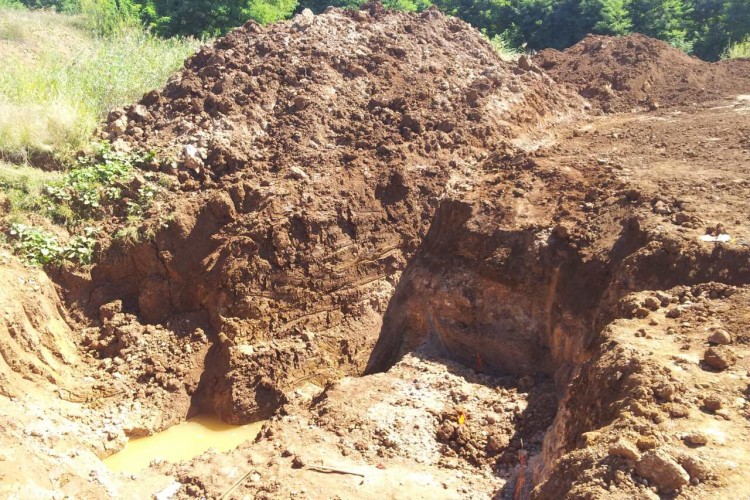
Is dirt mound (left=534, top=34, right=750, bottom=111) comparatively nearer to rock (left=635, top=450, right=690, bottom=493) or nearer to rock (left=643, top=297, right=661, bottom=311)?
rock (left=643, top=297, right=661, bottom=311)

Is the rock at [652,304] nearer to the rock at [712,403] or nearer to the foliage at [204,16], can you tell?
the rock at [712,403]

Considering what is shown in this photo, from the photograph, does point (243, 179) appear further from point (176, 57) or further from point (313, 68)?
point (176, 57)

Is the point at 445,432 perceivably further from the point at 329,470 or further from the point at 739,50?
the point at 739,50

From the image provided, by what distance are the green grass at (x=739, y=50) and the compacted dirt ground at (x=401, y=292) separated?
4.06 metres

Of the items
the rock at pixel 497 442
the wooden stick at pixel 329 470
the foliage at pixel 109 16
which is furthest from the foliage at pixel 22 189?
the foliage at pixel 109 16

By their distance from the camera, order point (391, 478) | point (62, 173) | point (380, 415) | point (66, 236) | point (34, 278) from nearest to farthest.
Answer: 1. point (391, 478)
2. point (380, 415)
3. point (34, 278)
4. point (66, 236)
5. point (62, 173)

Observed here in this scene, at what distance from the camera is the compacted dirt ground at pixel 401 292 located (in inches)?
147

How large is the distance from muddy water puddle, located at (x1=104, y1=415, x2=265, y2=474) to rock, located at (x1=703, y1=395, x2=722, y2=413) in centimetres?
400

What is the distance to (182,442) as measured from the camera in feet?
18.6

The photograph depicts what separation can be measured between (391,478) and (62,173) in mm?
5011

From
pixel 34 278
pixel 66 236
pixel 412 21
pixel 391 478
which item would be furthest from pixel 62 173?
pixel 412 21

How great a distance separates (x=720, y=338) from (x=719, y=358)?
0.92ft

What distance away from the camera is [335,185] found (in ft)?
23.2

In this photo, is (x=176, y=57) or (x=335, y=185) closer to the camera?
(x=335, y=185)
